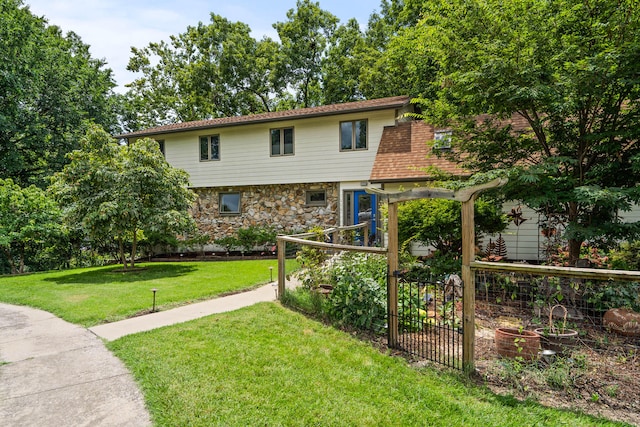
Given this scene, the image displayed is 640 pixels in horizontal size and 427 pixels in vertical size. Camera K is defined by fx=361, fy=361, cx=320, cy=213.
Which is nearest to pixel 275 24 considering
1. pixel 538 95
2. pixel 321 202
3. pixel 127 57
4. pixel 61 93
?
pixel 127 57

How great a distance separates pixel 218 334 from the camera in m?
4.63

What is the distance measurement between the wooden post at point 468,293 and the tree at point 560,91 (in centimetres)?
217

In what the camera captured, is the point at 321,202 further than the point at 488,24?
Yes

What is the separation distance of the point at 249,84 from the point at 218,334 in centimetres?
2516

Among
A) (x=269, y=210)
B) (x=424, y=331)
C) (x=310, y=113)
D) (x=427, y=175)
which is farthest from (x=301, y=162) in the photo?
(x=424, y=331)

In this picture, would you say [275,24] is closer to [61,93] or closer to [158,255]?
[61,93]

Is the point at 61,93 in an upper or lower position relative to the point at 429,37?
upper

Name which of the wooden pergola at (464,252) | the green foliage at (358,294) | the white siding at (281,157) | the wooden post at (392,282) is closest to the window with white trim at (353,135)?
the white siding at (281,157)

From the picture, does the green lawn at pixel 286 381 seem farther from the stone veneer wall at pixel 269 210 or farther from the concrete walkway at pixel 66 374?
the stone veneer wall at pixel 269 210

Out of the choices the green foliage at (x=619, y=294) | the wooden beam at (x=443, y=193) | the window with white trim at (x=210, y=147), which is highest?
the window with white trim at (x=210, y=147)

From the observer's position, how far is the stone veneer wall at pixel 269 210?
13.9m

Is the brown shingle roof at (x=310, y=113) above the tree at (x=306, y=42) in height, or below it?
below

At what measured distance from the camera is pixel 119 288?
310 inches

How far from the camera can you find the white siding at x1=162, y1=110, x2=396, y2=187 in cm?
1299
